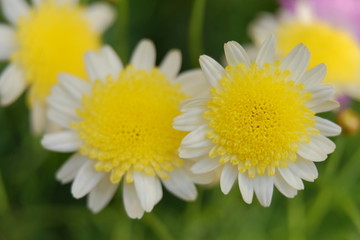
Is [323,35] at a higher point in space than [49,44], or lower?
lower

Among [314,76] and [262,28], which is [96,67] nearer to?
[314,76]

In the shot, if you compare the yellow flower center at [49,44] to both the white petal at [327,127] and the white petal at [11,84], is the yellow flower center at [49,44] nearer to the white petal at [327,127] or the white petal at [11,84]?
the white petal at [11,84]

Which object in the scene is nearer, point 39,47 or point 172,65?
point 172,65

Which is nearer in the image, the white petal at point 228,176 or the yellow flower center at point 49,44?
the white petal at point 228,176

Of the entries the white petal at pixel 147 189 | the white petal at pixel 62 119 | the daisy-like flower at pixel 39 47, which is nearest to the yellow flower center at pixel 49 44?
the daisy-like flower at pixel 39 47

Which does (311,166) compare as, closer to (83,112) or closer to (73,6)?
(83,112)

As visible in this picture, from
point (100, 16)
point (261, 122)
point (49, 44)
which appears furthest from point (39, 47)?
point (261, 122)

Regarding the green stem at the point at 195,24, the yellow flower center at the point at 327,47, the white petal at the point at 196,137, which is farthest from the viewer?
the yellow flower center at the point at 327,47
